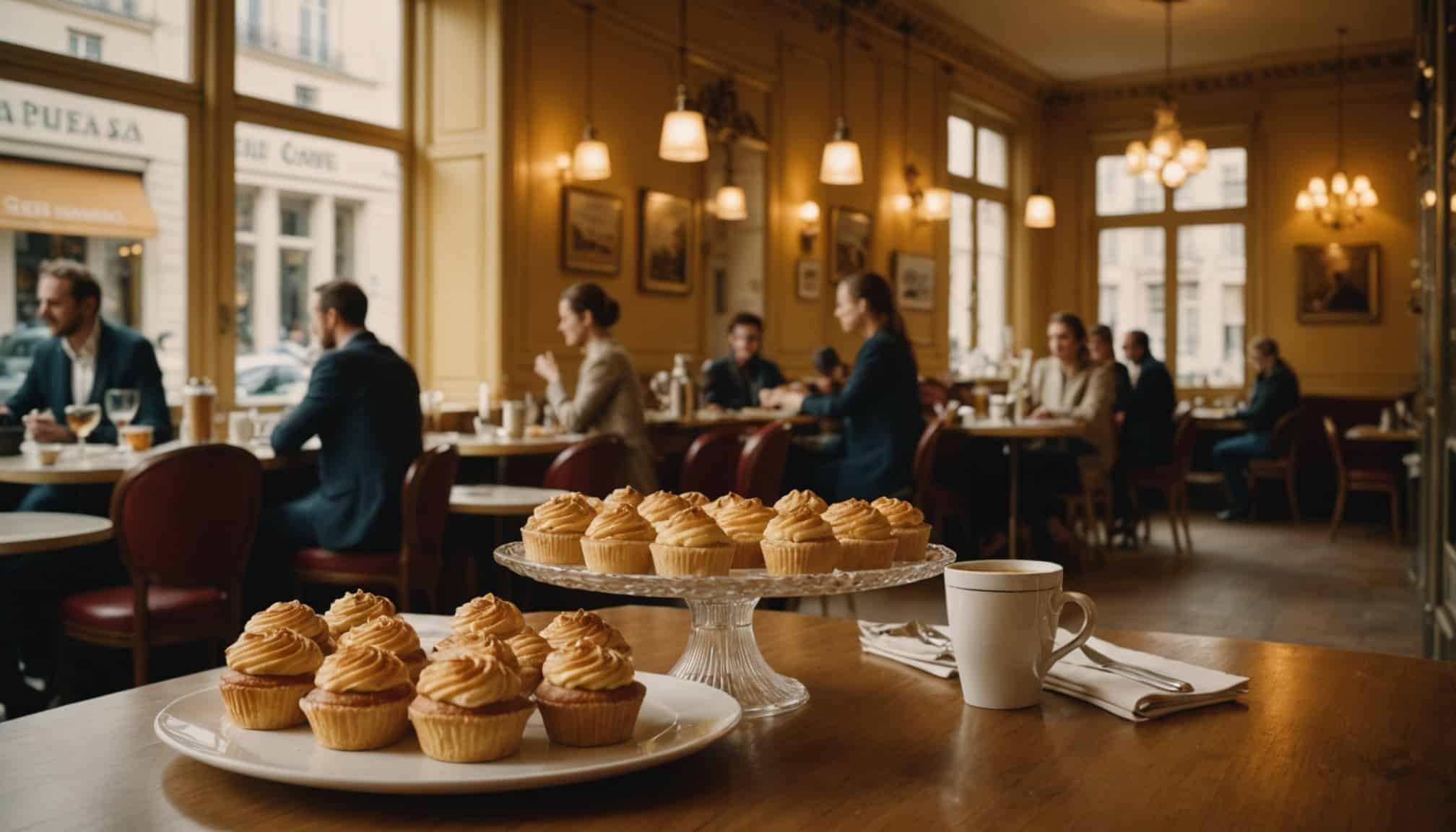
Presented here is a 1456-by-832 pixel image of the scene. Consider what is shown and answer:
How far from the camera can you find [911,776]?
1.00 m

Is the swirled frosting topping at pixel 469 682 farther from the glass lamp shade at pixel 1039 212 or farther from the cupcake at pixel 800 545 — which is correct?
the glass lamp shade at pixel 1039 212

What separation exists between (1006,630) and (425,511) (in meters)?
3.12

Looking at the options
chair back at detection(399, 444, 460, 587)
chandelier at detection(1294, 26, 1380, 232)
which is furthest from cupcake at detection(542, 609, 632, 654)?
chandelier at detection(1294, 26, 1380, 232)

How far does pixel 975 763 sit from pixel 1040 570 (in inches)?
9.3

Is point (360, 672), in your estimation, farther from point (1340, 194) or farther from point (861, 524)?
point (1340, 194)

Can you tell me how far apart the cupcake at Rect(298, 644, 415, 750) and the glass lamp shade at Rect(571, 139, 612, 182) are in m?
6.44

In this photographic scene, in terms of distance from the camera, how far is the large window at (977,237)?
11930 millimetres

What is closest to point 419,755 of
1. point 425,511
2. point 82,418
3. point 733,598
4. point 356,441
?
point 733,598

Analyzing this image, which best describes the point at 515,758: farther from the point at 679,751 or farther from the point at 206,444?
the point at 206,444

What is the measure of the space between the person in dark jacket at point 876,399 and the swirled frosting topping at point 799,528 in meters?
4.01

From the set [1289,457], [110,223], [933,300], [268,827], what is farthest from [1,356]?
[1289,457]

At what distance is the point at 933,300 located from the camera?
1127cm

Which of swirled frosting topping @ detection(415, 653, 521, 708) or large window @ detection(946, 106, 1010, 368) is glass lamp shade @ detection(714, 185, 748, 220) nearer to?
large window @ detection(946, 106, 1010, 368)

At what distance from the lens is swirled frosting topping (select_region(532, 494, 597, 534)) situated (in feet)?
4.41
